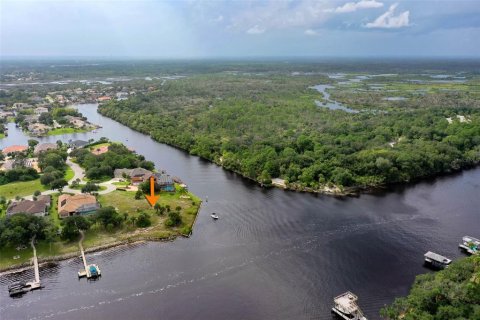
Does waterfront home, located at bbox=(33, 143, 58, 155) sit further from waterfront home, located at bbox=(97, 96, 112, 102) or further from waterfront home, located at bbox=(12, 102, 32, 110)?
waterfront home, located at bbox=(97, 96, 112, 102)

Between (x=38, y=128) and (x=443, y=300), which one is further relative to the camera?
(x=38, y=128)

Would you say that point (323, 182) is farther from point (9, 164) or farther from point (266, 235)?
point (9, 164)

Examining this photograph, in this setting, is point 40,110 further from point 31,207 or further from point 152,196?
point 152,196

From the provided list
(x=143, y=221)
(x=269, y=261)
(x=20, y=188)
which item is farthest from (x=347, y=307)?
(x=20, y=188)

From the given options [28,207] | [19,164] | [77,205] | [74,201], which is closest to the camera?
[28,207]

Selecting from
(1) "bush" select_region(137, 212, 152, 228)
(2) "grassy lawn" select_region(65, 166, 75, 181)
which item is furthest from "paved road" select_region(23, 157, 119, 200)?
(1) "bush" select_region(137, 212, 152, 228)

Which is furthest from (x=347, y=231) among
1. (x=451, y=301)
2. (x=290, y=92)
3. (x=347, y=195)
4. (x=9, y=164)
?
(x=290, y=92)

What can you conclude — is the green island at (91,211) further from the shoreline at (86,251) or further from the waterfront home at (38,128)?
the waterfront home at (38,128)
